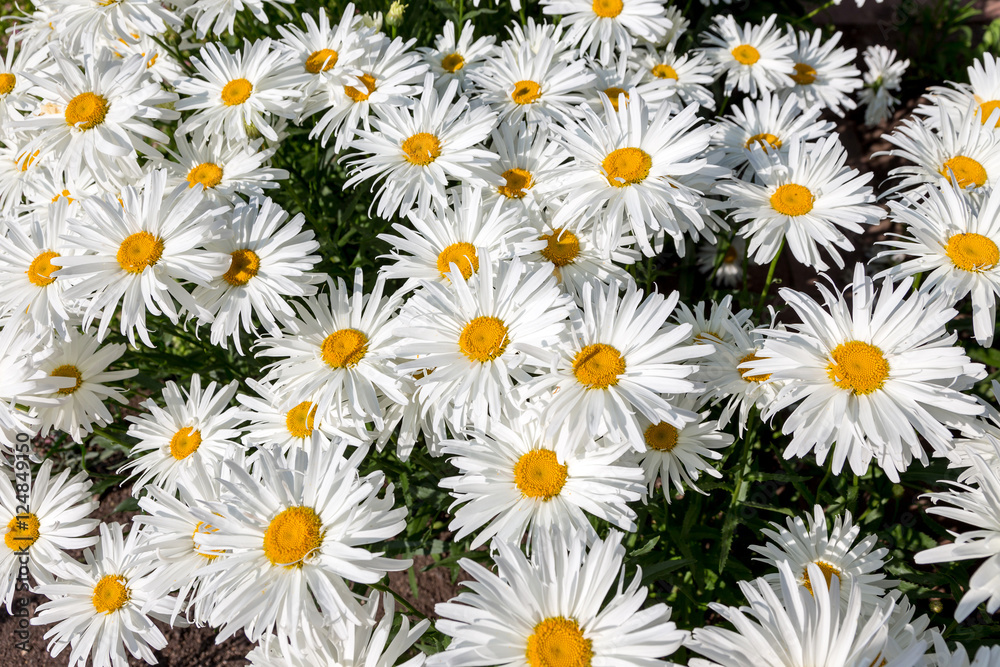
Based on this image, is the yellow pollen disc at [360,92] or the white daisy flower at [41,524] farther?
the yellow pollen disc at [360,92]

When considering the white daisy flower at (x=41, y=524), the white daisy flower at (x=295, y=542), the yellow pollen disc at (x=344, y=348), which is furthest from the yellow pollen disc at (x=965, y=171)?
the white daisy flower at (x=41, y=524)

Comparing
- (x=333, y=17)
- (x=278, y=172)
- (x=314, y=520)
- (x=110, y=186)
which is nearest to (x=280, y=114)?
(x=278, y=172)

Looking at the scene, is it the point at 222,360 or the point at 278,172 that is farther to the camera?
the point at 222,360

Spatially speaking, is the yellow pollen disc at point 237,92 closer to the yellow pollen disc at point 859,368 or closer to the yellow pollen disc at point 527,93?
the yellow pollen disc at point 527,93

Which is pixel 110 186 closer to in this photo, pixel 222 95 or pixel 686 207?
pixel 222 95

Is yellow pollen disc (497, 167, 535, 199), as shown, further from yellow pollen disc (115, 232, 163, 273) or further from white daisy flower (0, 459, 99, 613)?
white daisy flower (0, 459, 99, 613)

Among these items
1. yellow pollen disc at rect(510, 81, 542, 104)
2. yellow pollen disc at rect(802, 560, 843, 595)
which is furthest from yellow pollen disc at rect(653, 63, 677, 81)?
yellow pollen disc at rect(802, 560, 843, 595)

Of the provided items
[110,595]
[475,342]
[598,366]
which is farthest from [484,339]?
[110,595]

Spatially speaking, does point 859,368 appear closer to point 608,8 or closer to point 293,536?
point 293,536
